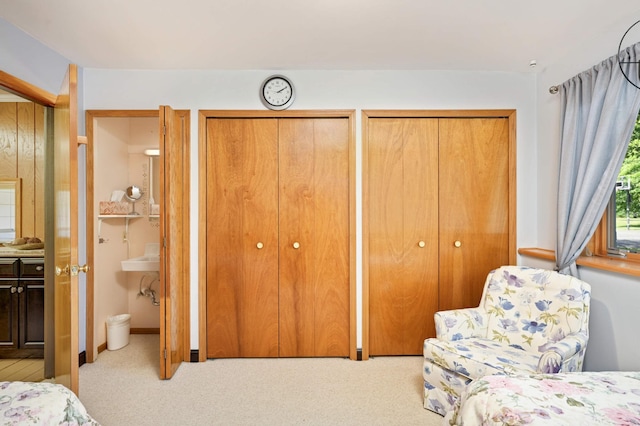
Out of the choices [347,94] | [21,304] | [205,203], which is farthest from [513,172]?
[21,304]

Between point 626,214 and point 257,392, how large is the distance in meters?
2.73

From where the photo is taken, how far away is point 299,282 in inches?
108

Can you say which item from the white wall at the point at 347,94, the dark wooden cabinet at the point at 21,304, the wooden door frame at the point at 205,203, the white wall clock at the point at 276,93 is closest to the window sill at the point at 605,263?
the white wall at the point at 347,94

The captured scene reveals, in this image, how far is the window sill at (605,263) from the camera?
1834 mm

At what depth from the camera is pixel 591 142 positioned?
6.89 feet

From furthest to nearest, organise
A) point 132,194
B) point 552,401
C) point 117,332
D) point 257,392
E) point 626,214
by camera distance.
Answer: point 132,194 → point 117,332 → point 257,392 → point 626,214 → point 552,401

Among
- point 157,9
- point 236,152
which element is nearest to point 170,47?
point 157,9

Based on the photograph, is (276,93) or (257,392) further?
(276,93)

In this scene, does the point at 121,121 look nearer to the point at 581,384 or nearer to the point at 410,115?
the point at 410,115

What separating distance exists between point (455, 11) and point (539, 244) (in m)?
1.98

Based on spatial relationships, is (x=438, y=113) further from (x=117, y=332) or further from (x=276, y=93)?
(x=117, y=332)

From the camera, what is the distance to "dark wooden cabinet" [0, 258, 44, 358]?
261 cm

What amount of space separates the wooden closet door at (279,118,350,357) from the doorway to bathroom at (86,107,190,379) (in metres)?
0.83

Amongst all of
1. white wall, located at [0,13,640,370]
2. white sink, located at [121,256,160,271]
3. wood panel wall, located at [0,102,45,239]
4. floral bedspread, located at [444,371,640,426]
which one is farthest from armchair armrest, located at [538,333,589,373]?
wood panel wall, located at [0,102,45,239]
